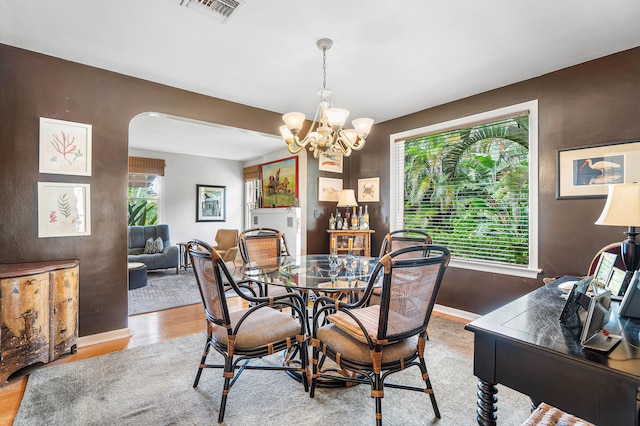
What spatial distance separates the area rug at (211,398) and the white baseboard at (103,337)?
0.39 metres

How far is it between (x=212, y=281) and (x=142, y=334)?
6.28 feet

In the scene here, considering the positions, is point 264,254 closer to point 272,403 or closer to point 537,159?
point 272,403

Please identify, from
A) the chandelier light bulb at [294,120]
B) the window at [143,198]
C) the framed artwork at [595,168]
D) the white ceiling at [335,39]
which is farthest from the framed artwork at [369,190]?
the window at [143,198]

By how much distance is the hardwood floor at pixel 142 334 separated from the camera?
1.98 metres

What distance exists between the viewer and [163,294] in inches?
176

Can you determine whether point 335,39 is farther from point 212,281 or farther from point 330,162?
point 330,162

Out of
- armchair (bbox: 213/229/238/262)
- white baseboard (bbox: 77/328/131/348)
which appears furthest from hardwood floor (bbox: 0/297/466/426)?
armchair (bbox: 213/229/238/262)

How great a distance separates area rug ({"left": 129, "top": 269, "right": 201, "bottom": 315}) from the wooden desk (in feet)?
12.4

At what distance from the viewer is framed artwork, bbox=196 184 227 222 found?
23.2ft

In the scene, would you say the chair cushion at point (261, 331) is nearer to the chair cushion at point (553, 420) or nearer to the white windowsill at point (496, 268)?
the chair cushion at point (553, 420)

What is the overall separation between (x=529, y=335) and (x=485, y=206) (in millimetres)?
2585

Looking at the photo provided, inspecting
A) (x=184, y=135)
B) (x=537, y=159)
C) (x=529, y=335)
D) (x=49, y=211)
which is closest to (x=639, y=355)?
(x=529, y=335)

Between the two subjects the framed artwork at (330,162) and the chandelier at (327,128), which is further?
the framed artwork at (330,162)

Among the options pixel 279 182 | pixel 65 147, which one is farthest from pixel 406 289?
pixel 279 182
